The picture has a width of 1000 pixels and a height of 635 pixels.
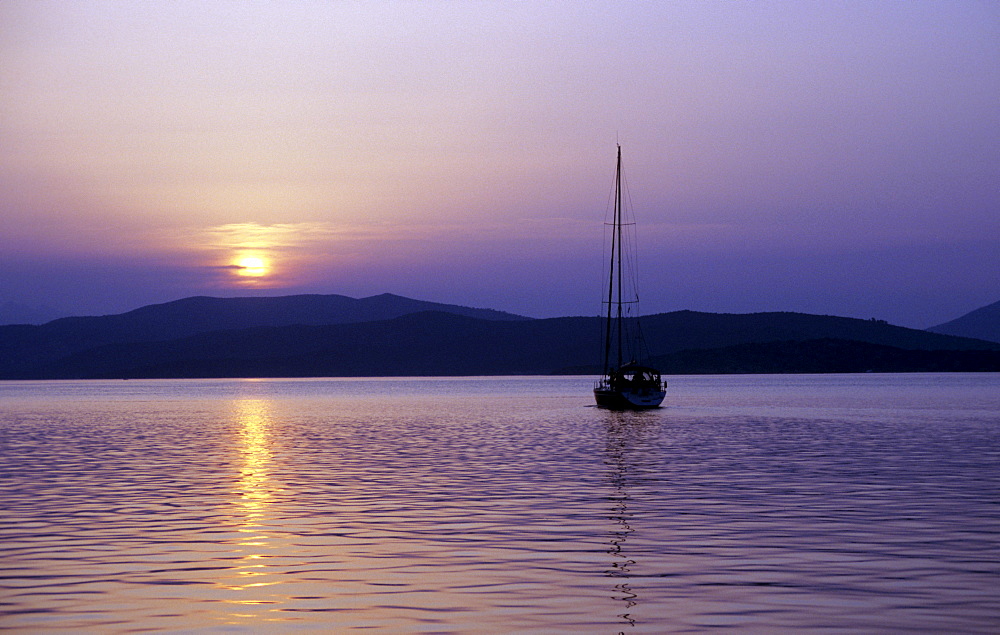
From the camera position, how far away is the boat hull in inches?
3969

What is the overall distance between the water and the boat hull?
45070 millimetres

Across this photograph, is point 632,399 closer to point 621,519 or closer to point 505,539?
point 621,519

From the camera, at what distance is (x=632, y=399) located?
334ft

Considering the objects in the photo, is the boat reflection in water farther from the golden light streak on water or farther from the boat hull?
the boat hull

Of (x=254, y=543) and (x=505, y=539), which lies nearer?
(x=254, y=543)

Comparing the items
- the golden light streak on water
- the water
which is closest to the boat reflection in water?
the water

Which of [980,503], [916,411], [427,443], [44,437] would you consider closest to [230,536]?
[980,503]

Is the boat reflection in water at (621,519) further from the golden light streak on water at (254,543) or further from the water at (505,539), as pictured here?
the golden light streak on water at (254,543)

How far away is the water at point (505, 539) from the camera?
17.2 meters

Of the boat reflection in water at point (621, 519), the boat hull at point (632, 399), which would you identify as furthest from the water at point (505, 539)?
the boat hull at point (632, 399)

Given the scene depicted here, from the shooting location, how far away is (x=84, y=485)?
38312 mm

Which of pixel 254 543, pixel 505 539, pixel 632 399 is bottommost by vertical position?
pixel 254 543

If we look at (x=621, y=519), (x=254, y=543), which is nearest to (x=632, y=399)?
(x=621, y=519)

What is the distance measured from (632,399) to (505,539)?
77699mm
